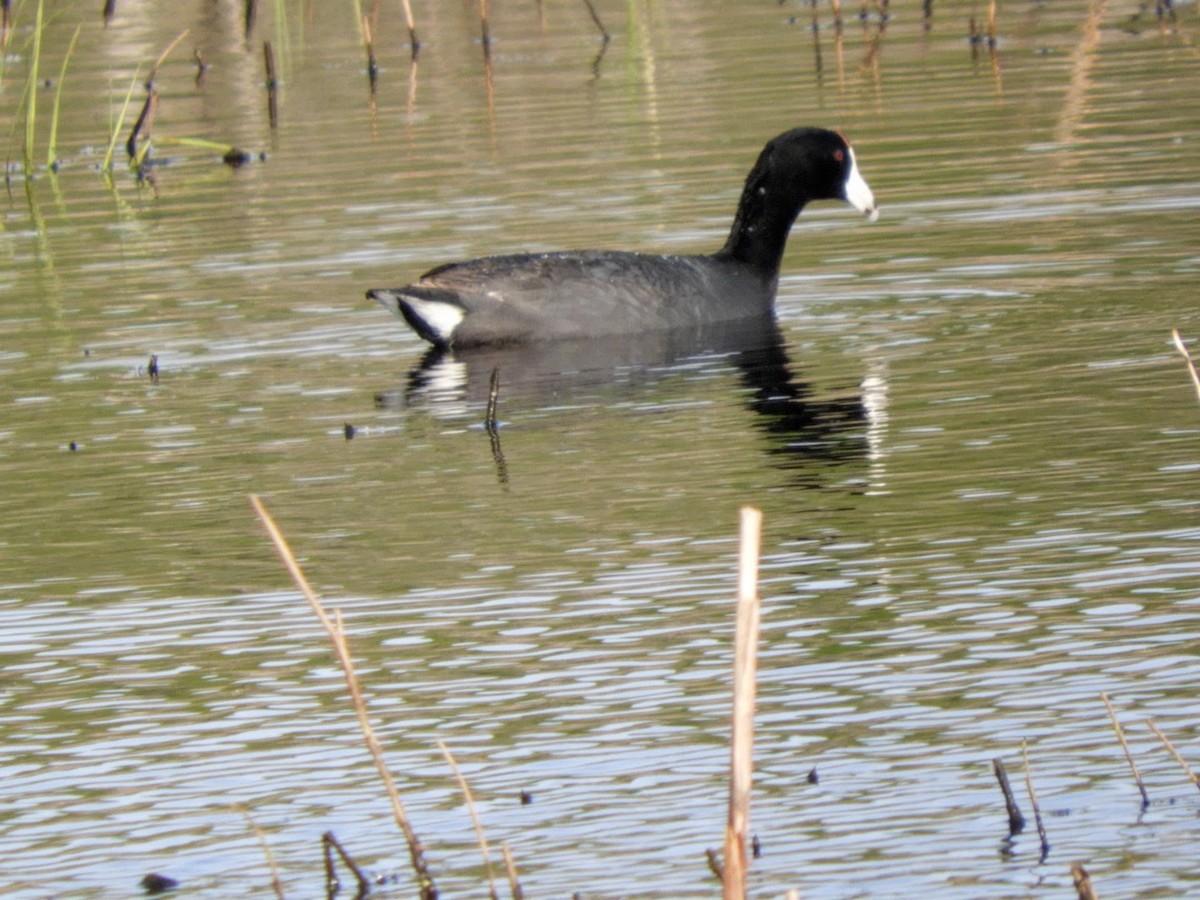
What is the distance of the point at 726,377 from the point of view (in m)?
9.88

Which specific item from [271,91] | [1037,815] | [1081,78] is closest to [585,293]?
[1037,815]

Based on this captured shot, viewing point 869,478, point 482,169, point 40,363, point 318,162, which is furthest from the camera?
point 318,162

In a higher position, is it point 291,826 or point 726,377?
point 291,826

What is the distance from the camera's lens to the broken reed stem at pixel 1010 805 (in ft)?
14.4

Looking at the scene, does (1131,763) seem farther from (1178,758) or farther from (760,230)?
(760,230)

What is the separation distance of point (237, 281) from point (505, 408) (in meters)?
3.74

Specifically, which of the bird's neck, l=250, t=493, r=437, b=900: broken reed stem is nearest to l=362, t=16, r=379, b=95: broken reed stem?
the bird's neck

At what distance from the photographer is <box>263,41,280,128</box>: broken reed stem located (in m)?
20.0

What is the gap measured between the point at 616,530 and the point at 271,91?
557 inches

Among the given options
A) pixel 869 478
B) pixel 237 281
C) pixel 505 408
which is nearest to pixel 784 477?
pixel 869 478

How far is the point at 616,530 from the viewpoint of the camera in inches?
277

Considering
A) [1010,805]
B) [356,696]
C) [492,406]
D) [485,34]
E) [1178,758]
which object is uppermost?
[356,696]

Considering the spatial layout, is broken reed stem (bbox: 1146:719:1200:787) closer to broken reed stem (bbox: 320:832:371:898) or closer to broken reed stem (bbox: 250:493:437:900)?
broken reed stem (bbox: 250:493:437:900)

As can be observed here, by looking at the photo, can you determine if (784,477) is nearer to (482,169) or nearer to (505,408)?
(505,408)
